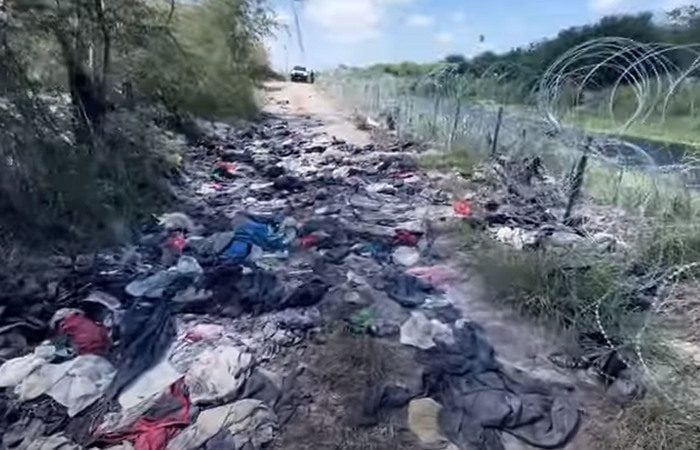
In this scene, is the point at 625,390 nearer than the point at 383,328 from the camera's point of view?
Yes

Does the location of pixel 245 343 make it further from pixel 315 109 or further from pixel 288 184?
pixel 315 109

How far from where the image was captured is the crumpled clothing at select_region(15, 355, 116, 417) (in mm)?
3300

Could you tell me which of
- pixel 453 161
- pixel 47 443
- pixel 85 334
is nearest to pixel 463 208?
pixel 453 161

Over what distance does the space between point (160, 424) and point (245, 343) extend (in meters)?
0.84

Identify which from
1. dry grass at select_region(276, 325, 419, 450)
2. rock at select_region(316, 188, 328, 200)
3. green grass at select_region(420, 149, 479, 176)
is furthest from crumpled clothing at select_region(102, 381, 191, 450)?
green grass at select_region(420, 149, 479, 176)

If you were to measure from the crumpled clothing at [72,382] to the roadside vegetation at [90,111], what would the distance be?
1.86 meters

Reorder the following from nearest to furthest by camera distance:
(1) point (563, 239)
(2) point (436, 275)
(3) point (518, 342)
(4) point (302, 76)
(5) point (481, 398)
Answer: (5) point (481, 398), (3) point (518, 342), (2) point (436, 275), (1) point (563, 239), (4) point (302, 76)

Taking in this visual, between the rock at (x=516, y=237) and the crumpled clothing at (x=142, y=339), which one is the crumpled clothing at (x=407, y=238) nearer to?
the rock at (x=516, y=237)

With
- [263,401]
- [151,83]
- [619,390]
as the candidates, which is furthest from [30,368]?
[151,83]

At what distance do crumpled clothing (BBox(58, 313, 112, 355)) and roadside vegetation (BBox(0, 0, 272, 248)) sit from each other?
1.39 m

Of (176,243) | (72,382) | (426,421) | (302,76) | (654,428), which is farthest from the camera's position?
(302,76)

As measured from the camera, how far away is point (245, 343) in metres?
3.83

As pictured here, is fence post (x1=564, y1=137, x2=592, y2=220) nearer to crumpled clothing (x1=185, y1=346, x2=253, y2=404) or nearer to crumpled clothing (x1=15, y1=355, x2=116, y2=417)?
crumpled clothing (x1=185, y1=346, x2=253, y2=404)

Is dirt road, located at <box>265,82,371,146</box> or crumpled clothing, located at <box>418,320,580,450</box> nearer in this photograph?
crumpled clothing, located at <box>418,320,580,450</box>
